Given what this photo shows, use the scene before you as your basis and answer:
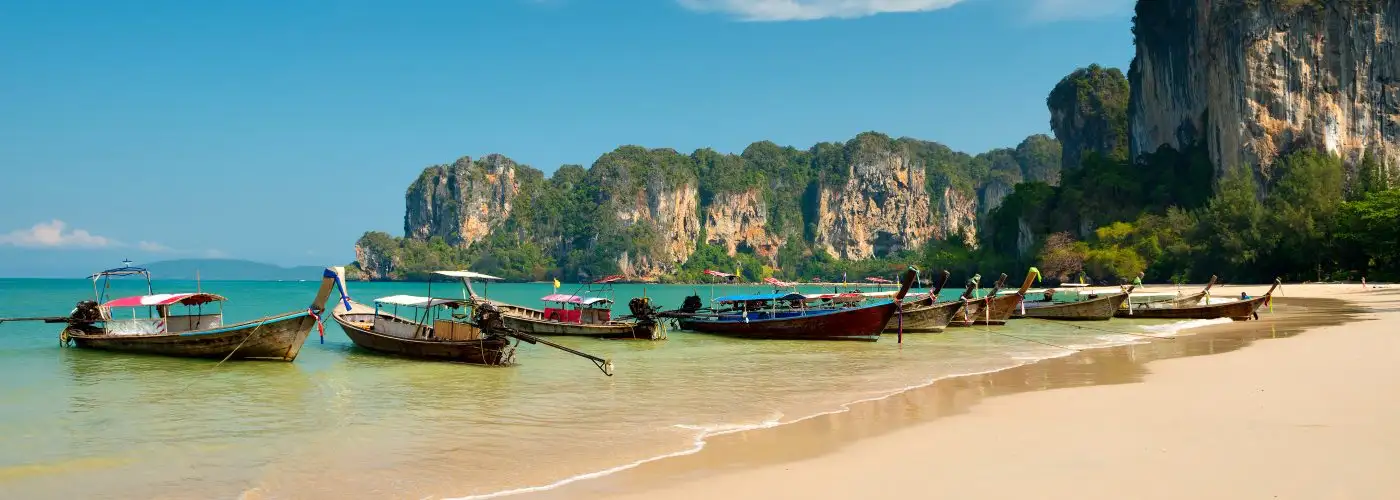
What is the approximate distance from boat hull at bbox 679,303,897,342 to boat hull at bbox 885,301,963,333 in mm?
3086

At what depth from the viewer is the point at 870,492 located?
6.91m

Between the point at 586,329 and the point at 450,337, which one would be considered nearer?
the point at 450,337

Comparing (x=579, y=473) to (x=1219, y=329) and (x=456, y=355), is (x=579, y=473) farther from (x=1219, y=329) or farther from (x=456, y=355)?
(x=1219, y=329)

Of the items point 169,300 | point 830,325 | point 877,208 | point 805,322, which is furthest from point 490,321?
point 877,208

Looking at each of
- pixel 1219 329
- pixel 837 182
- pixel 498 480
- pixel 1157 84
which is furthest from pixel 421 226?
pixel 498 480

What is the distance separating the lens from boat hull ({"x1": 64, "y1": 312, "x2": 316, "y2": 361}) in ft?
61.9

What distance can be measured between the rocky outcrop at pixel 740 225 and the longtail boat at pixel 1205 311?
150667mm

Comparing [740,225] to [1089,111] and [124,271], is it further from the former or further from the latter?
[124,271]

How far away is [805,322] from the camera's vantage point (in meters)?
25.1

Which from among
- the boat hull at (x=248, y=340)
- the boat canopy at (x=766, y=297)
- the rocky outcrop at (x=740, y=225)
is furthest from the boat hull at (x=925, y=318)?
the rocky outcrop at (x=740, y=225)

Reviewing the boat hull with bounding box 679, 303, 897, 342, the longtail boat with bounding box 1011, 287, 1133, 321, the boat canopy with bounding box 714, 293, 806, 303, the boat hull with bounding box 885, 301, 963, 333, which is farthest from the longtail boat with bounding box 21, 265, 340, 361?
the longtail boat with bounding box 1011, 287, 1133, 321

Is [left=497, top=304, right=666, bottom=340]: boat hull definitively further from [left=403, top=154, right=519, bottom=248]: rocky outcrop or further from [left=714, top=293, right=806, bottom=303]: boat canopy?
[left=403, top=154, right=519, bottom=248]: rocky outcrop

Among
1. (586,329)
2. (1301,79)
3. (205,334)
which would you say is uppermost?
(1301,79)

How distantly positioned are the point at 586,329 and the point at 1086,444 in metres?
19.8
